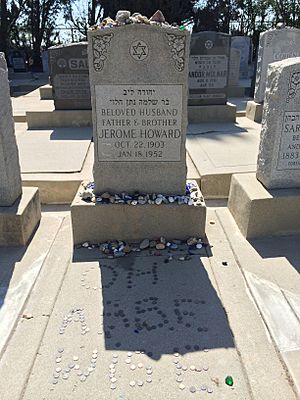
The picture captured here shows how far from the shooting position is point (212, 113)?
7418 millimetres

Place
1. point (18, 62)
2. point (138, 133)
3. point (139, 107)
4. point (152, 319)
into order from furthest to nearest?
point (18, 62)
point (138, 133)
point (139, 107)
point (152, 319)

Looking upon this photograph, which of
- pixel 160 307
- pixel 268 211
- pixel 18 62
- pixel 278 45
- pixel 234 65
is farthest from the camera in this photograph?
pixel 18 62

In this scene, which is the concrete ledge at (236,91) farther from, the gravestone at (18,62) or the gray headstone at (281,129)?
the gravestone at (18,62)

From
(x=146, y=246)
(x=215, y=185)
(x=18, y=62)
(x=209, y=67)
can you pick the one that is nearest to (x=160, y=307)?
(x=146, y=246)

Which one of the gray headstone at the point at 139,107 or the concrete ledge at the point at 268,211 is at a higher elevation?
the gray headstone at the point at 139,107

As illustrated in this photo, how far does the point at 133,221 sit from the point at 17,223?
101 centimetres

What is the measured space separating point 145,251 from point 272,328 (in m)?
1.26

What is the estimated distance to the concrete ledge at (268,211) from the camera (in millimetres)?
3258

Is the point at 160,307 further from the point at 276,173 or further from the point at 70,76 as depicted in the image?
the point at 70,76

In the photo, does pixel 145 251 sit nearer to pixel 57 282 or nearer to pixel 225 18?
pixel 57 282

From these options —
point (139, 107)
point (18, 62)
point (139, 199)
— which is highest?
point (18, 62)

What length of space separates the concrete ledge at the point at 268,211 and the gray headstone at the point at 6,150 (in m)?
2.16

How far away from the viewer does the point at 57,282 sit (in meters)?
2.73

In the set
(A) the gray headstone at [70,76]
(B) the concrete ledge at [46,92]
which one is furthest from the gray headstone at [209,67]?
(B) the concrete ledge at [46,92]
